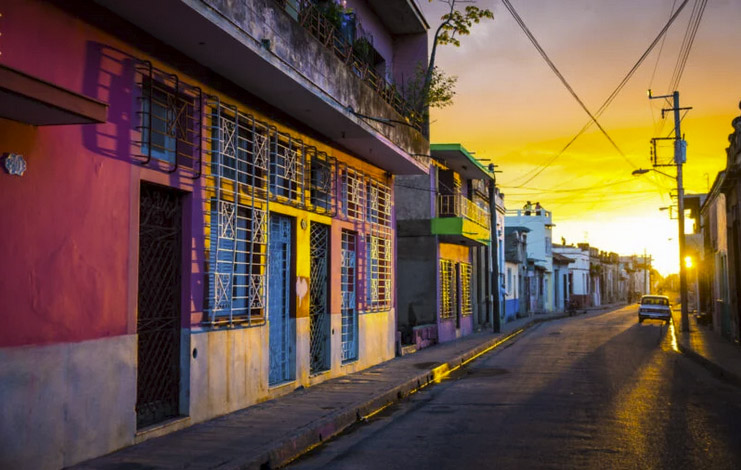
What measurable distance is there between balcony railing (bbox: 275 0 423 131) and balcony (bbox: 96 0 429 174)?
3cm

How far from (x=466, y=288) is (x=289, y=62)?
22.6 metres

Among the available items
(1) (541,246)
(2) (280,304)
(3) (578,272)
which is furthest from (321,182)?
(3) (578,272)

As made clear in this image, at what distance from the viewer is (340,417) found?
33.4 ft

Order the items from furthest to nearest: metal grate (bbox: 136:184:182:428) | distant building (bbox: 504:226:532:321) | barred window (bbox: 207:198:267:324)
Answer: distant building (bbox: 504:226:532:321), barred window (bbox: 207:198:267:324), metal grate (bbox: 136:184:182:428)

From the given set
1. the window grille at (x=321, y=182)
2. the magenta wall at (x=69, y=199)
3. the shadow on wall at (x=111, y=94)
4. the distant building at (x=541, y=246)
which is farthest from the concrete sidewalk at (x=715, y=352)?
the distant building at (x=541, y=246)

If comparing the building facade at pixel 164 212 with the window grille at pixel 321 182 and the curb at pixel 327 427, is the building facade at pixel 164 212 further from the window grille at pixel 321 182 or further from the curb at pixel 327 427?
the curb at pixel 327 427

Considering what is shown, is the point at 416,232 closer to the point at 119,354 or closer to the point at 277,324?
the point at 277,324

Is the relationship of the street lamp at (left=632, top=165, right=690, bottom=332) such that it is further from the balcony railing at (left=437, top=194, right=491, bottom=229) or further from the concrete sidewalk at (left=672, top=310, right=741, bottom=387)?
the balcony railing at (left=437, top=194, right=491, bottom=229)

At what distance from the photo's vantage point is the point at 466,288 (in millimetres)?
32156

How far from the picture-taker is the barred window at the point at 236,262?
33.0 feet

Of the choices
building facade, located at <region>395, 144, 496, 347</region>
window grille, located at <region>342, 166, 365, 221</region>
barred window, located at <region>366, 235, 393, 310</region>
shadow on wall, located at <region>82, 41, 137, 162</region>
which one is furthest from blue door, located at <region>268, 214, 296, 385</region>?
building facade, located at <region>395, 144, 496, 347</region>

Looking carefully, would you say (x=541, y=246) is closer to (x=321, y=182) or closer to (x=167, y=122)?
(x=321, y=182)

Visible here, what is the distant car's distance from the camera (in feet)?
133

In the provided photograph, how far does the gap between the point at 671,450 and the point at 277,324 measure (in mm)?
6700
